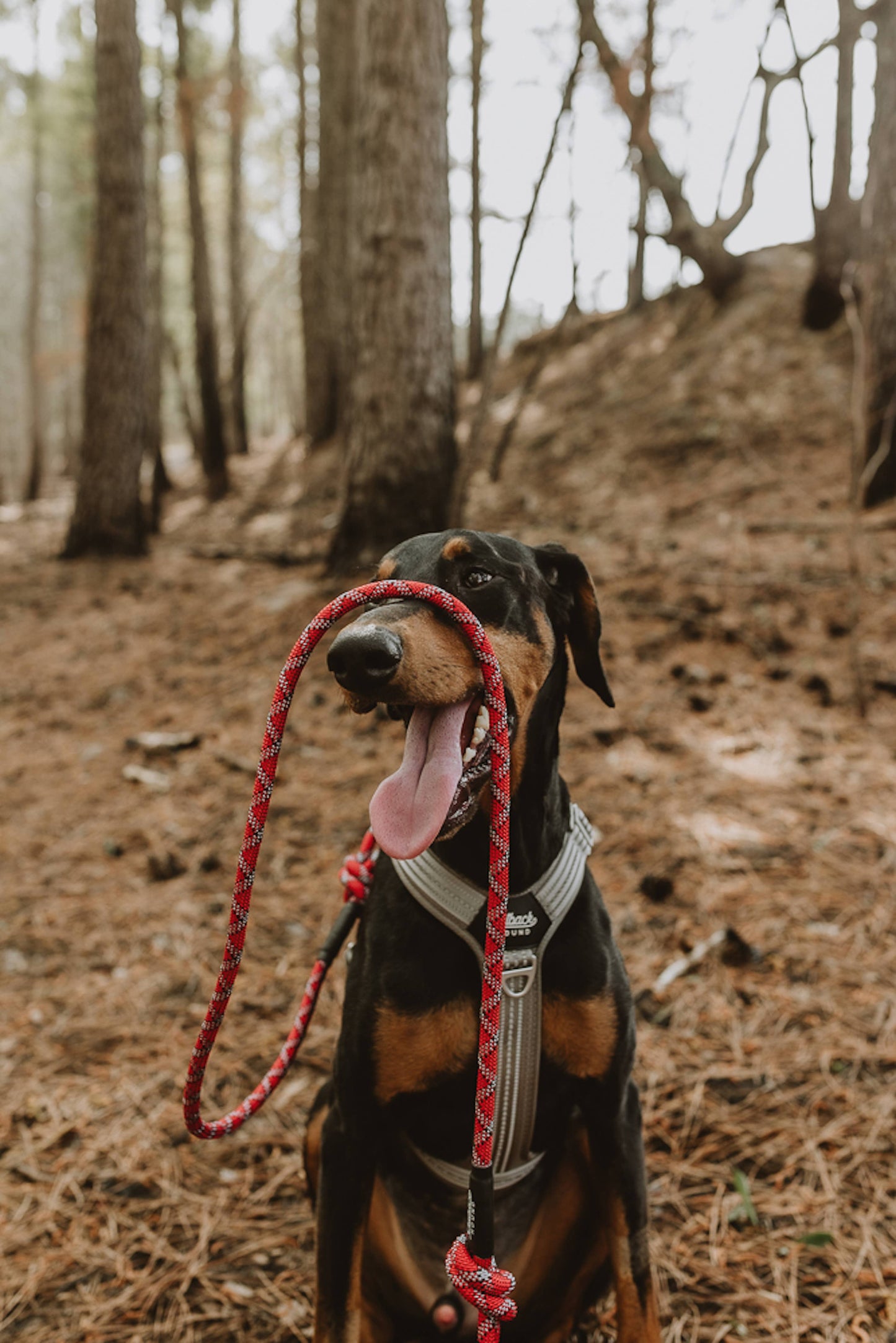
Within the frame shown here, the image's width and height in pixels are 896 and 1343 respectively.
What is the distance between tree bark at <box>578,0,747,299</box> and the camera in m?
8.40

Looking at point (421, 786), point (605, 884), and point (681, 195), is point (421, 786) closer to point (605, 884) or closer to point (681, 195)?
point (605, 884)

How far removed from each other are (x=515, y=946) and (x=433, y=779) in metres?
0.47

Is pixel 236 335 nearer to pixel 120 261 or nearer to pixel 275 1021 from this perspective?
pixel 120 261

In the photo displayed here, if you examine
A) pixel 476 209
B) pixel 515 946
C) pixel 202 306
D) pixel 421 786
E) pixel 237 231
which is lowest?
pixel 515 946

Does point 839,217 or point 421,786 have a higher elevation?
point 839,217

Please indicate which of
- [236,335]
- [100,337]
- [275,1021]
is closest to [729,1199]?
[275,1021]

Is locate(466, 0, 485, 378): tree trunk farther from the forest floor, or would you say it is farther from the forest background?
the forest floor

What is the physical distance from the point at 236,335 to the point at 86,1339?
1474 cm

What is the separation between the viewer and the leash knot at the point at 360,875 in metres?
2.25

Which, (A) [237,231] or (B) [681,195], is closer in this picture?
(B) [681,195]

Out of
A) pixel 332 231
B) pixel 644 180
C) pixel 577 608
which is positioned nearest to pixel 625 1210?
pixel 577 608

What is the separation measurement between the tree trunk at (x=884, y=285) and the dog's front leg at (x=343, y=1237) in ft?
19.2

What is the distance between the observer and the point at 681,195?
9.24m

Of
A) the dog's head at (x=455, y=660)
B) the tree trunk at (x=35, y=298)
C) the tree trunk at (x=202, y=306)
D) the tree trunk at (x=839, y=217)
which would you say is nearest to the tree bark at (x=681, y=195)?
the tree trunk at (x=839, y=217)
